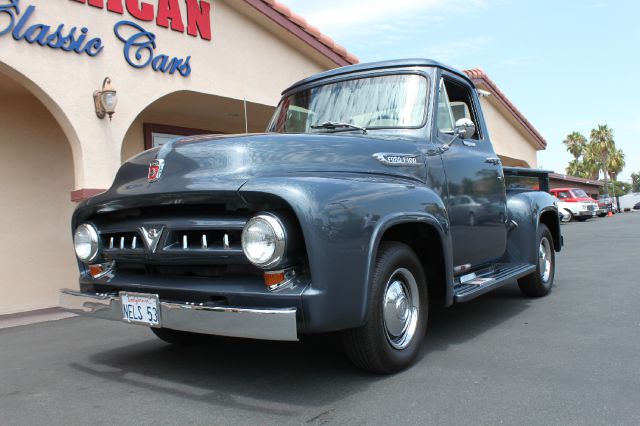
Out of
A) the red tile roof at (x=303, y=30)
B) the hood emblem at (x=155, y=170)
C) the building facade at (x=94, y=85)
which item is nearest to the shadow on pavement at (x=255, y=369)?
the hood emblem at (x=155, y=170)

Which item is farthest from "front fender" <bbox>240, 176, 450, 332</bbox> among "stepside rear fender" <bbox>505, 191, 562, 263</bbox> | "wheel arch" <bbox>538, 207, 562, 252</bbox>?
"wheel arch" <bbox>538, 207, 562, 252</bbox>

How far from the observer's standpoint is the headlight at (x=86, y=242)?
3.66m

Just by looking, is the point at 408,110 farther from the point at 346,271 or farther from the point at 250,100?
the point at 250,100

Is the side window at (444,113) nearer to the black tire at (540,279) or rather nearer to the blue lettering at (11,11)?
the black tire at (540,279)

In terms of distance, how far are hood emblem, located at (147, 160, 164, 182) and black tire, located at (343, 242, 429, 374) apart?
1.36m

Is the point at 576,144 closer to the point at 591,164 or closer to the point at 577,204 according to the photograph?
the point at 591,164

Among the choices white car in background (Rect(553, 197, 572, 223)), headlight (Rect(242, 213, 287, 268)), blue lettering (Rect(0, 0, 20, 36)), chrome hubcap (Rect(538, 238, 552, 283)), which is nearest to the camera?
headlight (Rect(242, 213, 287, 268))

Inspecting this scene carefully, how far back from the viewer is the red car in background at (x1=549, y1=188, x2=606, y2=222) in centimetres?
2773

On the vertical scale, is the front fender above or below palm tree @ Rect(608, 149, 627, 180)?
below

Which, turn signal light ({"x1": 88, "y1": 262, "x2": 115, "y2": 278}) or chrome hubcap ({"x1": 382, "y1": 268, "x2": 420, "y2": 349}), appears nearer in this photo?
chrome hubcap ({"x1": 382, "y1": 268, "x2": 420, "y2": 349})

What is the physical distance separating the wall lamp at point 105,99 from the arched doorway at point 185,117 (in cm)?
153

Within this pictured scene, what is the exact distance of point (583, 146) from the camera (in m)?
64.7

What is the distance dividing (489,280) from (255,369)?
78.9 inches

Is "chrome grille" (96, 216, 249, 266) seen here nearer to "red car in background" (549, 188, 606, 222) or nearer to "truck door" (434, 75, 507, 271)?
"truck door" (434, 75, 507, 271)
